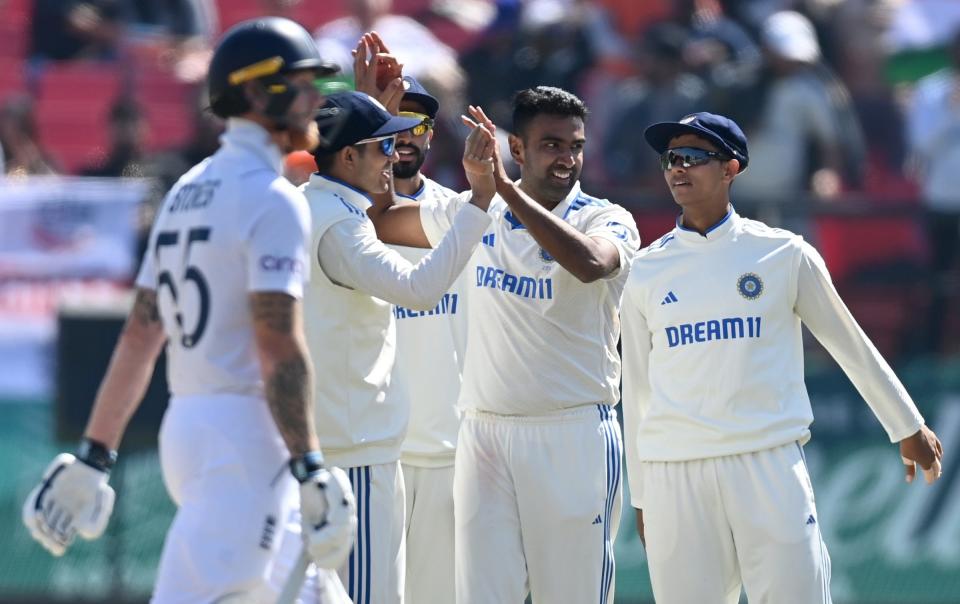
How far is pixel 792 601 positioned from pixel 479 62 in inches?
263

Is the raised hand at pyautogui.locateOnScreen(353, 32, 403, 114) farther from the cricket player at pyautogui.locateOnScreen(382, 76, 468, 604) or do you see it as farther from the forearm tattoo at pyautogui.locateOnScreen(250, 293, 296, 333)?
the forearm tattoo at pyautogui.locateOnScreen(250, 293, 296, 333)

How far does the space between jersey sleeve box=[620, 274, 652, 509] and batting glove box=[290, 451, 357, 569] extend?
2.00 meters

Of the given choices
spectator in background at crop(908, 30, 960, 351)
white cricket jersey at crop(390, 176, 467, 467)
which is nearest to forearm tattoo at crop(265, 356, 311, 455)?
white cricket jersey at crop(390, 176, 467, 467)

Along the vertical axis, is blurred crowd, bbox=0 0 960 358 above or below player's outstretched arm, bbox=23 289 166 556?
above

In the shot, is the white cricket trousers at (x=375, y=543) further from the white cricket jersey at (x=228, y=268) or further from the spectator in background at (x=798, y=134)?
the spectator in background at (x=798, y=134)

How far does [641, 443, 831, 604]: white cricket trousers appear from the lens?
5.65m

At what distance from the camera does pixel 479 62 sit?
11.6 m

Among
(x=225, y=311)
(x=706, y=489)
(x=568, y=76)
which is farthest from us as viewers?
(x=568, y=76)

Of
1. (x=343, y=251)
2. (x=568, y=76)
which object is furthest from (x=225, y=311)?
(x=568, y=76)

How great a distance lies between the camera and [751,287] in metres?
5.81

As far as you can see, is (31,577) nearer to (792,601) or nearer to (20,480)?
(20,480)

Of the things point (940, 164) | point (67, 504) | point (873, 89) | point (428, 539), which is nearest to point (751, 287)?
point (428, 539)

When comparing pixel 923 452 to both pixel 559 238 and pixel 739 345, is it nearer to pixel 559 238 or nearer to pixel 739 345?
pixel 739 345

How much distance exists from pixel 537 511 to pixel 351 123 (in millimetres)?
1597
